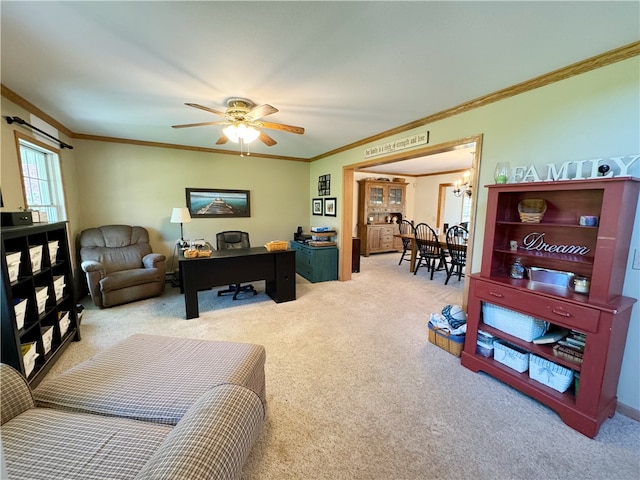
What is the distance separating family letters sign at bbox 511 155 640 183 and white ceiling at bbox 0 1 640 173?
2.31 feet

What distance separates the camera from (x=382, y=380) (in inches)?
82.0

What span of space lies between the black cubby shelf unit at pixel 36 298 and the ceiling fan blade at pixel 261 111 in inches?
75.0

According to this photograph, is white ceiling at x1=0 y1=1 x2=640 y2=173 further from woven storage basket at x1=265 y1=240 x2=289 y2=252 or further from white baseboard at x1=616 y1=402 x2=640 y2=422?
white baseboard at x1=616 y1=402 x2=640 y2=422

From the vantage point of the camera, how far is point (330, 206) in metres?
5.00

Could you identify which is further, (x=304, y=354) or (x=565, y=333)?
(x=304, y=354)

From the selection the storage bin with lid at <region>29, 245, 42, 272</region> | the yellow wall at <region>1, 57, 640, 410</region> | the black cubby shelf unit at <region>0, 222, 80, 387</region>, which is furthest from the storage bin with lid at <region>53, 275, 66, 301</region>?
the yellow wall at <region>1, 57, 640, 410</region>

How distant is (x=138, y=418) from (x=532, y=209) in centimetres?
281

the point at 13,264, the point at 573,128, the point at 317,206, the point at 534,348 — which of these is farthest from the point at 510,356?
the point at 317,206

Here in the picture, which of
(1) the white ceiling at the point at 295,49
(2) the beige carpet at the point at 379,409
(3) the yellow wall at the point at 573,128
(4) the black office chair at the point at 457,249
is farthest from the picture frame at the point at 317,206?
(3) the yellow wall at the point at 573,128

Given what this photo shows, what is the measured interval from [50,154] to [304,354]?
4071mm

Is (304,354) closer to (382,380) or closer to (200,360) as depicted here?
(382,380)

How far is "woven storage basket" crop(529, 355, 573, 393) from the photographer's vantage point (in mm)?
1760

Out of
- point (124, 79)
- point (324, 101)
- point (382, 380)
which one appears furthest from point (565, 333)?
point (124, 79)

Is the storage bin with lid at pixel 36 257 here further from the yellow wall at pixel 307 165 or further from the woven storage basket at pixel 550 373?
the woven storage basket at pixel 550 373
